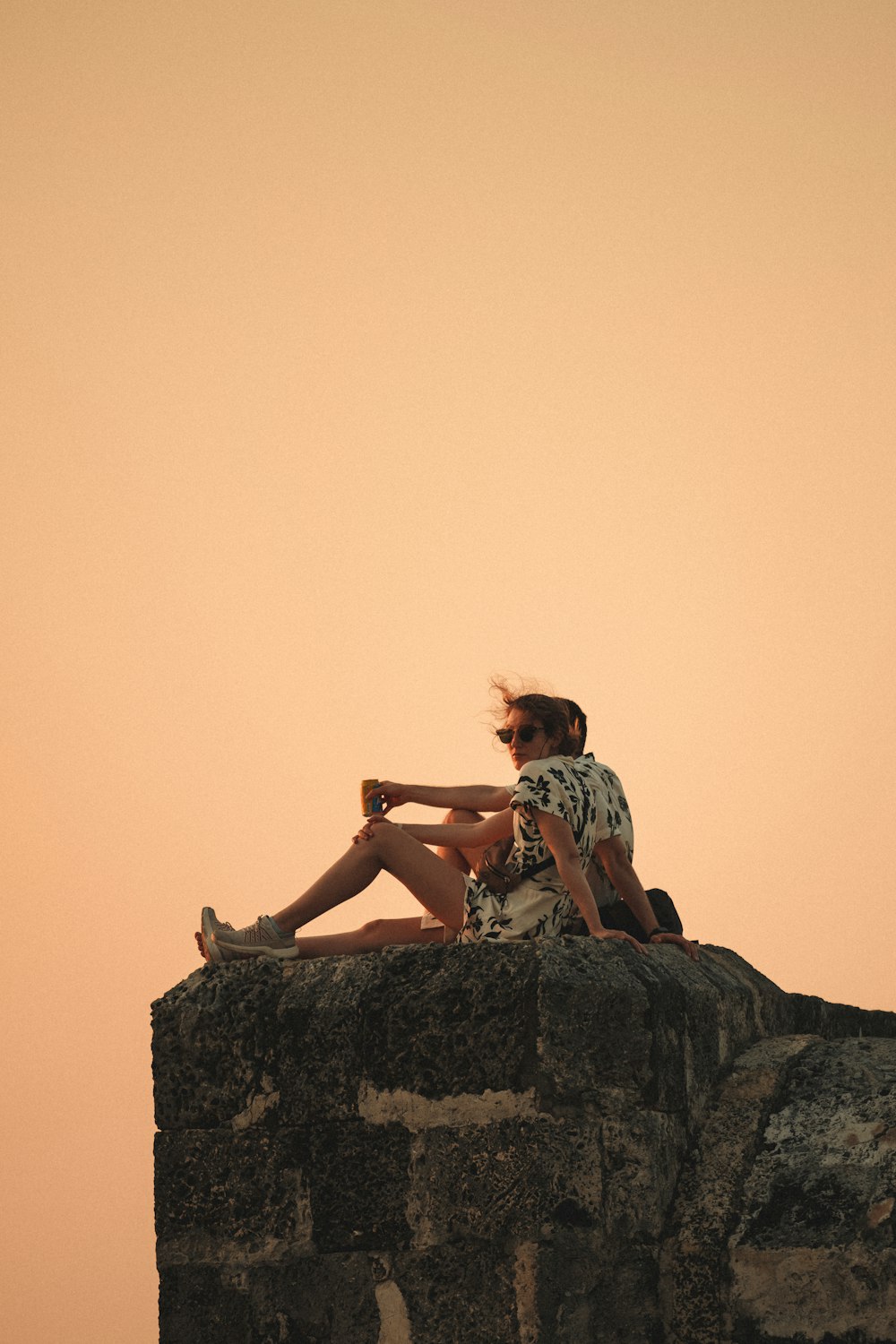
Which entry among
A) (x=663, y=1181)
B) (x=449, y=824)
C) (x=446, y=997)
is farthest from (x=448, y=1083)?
(x=449, y=824)

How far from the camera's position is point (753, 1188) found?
408cm

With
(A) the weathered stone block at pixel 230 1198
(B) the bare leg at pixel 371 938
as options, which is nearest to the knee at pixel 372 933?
(B) the bare leg at pixel 371 938

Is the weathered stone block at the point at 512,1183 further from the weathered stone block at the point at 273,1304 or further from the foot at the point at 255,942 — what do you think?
the foot at the point at 255,942

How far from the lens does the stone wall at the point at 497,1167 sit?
12.6ft

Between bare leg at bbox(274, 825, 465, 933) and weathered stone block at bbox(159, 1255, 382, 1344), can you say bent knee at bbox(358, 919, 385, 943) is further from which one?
weathered stone block at bbox(159, 1255, 382, 1344)

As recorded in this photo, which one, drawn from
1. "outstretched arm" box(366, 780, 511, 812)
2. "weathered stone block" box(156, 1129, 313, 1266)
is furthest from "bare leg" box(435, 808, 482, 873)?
"weathered stone block" box(156, 1129, 313, 1266)

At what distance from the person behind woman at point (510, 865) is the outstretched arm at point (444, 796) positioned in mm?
83

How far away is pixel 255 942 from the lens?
4.71 meters

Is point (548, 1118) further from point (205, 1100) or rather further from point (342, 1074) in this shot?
point (205, 1100)

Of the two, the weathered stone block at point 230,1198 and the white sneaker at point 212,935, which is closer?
the weathered stone block at point 230,1198

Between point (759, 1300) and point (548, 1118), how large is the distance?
70 centimetres

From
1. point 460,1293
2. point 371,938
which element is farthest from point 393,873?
point 460,1293

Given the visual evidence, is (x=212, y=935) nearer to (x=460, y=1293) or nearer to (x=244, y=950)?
(x=244, y=950)

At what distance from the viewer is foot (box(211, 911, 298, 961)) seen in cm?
465
